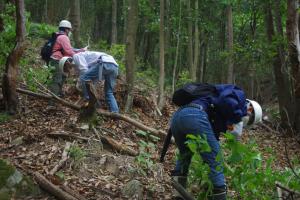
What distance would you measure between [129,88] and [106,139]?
274 cm

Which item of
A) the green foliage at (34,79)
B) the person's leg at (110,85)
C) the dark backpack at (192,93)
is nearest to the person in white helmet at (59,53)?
the green foliage at (34,79)

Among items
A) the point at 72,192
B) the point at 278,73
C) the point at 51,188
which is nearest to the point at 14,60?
the point at 51,188

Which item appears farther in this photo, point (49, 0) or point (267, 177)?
point (49, 0)

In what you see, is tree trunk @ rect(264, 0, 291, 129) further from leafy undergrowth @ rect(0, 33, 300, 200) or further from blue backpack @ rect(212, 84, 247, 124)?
blue backpack @ rect(212, 84, 247, 124)

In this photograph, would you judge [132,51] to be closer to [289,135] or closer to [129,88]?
[129,88]

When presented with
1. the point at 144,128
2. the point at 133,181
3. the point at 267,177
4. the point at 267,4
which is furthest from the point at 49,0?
the point at 267,177

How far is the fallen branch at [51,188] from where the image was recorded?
5.56 metres

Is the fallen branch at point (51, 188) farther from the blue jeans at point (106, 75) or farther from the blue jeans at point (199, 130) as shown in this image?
the blue jeans at point (106, 75)

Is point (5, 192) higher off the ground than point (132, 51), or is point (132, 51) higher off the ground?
point (132, 51)

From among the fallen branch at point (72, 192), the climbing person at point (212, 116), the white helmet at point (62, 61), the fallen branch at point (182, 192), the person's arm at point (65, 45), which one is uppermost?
the person's arm at point (65, 45)

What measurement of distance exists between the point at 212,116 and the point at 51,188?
7.12 ft

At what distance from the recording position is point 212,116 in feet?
18.5

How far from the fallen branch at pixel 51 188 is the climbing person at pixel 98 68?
3209mm

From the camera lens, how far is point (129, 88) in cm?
1021
